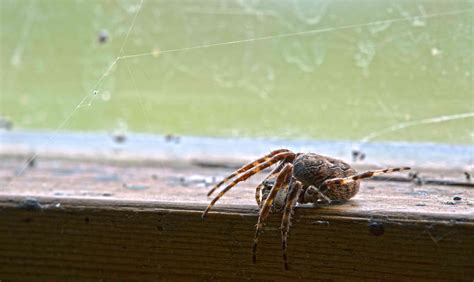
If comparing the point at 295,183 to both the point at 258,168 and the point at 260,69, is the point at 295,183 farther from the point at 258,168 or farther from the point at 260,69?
the point at 260,69

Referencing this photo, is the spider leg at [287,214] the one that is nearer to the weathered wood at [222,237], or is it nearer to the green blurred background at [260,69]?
the weathered wood at [222,237]

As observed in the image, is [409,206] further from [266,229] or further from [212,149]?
[212,149]

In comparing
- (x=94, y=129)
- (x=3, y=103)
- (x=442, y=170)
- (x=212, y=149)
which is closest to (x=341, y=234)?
(x=442, y=170)

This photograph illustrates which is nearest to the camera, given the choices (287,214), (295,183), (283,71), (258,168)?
(287,214)

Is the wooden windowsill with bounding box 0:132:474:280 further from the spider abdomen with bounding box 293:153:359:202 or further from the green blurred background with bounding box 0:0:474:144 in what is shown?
the green blurred background with bounding box 0:0:474:144

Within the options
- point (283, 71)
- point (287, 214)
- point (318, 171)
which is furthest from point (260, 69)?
point (287, 214)

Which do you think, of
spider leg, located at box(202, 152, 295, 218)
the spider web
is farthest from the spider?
the spider web

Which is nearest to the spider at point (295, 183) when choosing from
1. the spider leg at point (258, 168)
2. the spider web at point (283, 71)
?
the spider leg at point (258, 168)
